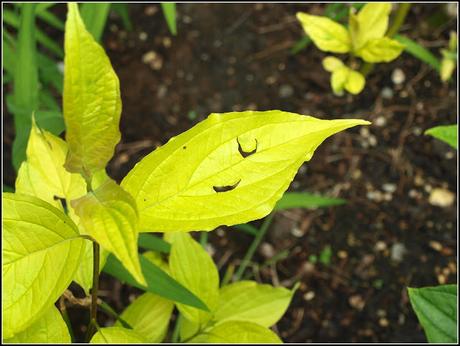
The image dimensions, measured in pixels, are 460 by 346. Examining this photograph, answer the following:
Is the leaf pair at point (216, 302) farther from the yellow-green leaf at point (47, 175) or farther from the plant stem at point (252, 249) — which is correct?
the plant stem at point (252, 249)

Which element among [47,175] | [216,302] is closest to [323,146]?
[216,302]

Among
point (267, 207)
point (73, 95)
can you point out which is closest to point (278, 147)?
point (267, 207)

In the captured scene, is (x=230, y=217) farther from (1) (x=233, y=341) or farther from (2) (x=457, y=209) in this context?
(2) (x=457, y=209)

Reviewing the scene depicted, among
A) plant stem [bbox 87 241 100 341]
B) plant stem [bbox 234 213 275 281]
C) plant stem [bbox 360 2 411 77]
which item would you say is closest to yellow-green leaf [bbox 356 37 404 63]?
plant stem [bbox 360 2 411 77]


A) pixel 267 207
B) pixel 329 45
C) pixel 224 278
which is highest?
pixel 267 207

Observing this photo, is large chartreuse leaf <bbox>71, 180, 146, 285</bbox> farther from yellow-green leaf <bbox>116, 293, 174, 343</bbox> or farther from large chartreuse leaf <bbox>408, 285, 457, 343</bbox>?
yellow-green leaf <bbox>116, 293, 174, 343</bbox>
